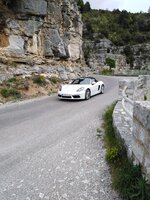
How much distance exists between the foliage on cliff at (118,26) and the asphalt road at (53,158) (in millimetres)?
57553

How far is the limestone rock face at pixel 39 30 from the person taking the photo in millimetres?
17844

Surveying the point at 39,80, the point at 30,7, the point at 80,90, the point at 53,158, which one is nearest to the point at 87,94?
the point at 80,90

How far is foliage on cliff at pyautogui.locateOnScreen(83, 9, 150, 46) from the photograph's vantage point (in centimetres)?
6612

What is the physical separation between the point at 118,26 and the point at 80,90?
68.2 meters

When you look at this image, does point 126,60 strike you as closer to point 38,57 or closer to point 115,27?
A: point 115,27

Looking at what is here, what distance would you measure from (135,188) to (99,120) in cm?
511

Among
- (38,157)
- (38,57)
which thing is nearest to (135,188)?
(38,157)

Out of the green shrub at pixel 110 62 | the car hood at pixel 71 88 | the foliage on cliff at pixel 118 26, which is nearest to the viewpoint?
the car hood at pixel 71 88

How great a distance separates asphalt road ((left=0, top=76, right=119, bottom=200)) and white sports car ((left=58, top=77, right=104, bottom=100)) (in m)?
3.18

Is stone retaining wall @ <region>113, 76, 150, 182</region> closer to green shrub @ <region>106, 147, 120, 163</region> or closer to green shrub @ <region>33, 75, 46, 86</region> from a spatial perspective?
green shrub @ <region>106, 147, 120, 163</region>

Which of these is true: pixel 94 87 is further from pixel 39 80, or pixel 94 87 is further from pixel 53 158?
pixel 53 158

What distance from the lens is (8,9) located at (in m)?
18.5

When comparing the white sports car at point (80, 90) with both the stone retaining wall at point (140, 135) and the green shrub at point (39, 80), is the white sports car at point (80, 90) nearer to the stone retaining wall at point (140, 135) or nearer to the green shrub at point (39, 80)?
the green shrub at point (39, 80)

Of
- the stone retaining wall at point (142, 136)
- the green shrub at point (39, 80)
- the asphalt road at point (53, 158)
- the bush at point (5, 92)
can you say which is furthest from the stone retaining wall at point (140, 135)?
the green shrub at point (39, 80)
